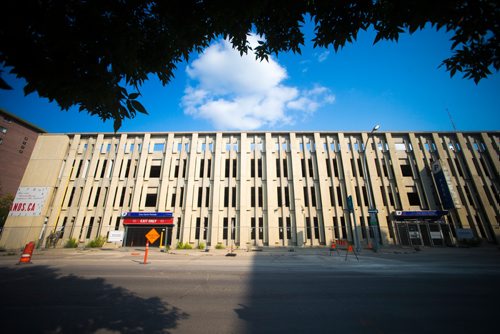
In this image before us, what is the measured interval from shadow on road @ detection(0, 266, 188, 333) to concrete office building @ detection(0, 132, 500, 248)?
60.2 feet

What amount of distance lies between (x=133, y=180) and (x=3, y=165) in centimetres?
3025

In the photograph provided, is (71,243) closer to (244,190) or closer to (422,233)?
(244,190)

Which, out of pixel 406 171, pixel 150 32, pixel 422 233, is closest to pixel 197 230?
pixel 150 32

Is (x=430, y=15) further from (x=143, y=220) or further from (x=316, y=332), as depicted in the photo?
(x=143, y=220)

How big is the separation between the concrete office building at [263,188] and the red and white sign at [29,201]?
5.6 inches

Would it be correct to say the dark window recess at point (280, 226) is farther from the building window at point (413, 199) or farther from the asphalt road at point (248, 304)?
the building window at point (413, 199)

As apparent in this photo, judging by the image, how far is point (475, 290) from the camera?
5973 mm

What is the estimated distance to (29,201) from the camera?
81.3 feet

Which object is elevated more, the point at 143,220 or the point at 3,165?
the point at 3,165

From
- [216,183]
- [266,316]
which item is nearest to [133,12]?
[266,316]

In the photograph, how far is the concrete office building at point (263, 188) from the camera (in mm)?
23875

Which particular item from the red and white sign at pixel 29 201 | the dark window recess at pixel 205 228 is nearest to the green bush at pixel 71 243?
the red and white sign at pixel 29 201

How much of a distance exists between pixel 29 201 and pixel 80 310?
1248 inches

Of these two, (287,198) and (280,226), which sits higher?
(287,198)
